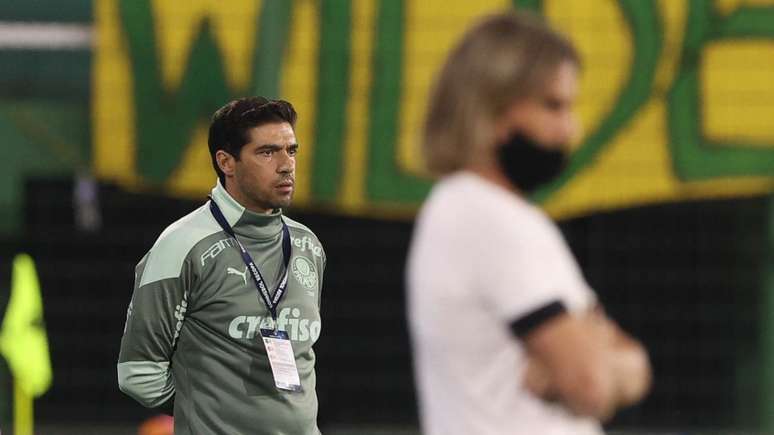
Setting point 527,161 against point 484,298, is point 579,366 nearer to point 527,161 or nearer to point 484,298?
point 484,298

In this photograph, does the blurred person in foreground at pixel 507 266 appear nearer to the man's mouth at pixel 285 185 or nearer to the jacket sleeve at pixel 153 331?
the jacket sleeve at pixel 153 331

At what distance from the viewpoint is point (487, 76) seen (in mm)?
2812

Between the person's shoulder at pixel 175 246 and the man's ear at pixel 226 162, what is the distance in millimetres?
212

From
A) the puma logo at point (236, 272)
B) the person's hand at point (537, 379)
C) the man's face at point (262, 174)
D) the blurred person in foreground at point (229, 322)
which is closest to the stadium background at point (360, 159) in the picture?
the man's face at point (262, 174)

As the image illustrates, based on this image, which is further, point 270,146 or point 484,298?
point 270,146

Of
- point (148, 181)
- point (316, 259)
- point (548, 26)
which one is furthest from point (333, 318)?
point (548, 26)

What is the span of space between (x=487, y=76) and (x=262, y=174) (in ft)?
9.00

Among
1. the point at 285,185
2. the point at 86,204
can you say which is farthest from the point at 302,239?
the point at 86,204

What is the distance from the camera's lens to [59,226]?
46.3 ft

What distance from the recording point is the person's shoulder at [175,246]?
17.2 ft

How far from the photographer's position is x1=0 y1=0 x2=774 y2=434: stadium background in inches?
522

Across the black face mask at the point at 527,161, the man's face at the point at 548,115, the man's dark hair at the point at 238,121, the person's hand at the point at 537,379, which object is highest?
the man's face at the point at 548,115

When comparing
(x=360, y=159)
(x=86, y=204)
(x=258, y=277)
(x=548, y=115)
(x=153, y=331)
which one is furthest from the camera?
(x=86, y=204)

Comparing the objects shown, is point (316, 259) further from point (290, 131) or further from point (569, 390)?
point (569, 390)
